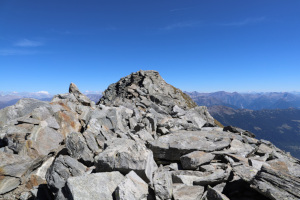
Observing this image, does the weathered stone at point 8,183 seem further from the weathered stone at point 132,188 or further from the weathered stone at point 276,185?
the weathered stone at point 276,185

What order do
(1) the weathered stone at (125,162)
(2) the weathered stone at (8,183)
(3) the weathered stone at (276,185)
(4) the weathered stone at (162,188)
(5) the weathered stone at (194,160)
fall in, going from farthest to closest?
1. (5) the weathered stone at (194,160)
2. (2) the weathered stone at (8,183)
3. (1) the weathered stone at (125,162)
4. (4) the weathered stone at (162,188)
5. (3) the weathered stone at (276,185)

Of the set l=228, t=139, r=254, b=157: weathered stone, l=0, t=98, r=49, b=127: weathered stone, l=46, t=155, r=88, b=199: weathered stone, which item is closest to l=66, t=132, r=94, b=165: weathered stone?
l=46, t=155, r=88, b=199: weathered stone

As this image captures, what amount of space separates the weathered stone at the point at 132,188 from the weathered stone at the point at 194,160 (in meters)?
4.90

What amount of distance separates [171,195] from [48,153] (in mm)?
13360

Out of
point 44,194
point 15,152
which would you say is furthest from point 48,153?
point 44,194

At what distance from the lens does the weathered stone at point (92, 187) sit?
995cm

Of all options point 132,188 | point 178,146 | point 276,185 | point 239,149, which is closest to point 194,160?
point 178,146

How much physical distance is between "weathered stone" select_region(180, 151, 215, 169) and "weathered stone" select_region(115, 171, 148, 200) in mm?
4899

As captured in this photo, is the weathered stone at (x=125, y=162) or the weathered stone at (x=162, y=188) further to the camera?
the weathered stone at (x=125, y=162)

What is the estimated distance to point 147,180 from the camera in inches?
487

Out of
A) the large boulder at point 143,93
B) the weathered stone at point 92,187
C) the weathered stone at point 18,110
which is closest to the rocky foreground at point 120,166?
the weathered stone at point 92,187

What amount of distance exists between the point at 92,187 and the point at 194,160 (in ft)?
28.8

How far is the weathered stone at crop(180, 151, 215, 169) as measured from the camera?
14.7 metres

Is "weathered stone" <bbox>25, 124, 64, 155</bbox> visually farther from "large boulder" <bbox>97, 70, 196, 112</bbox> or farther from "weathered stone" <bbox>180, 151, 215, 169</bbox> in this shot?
"large boulder" <bbox>97, 70, 196, 112</bbox>
